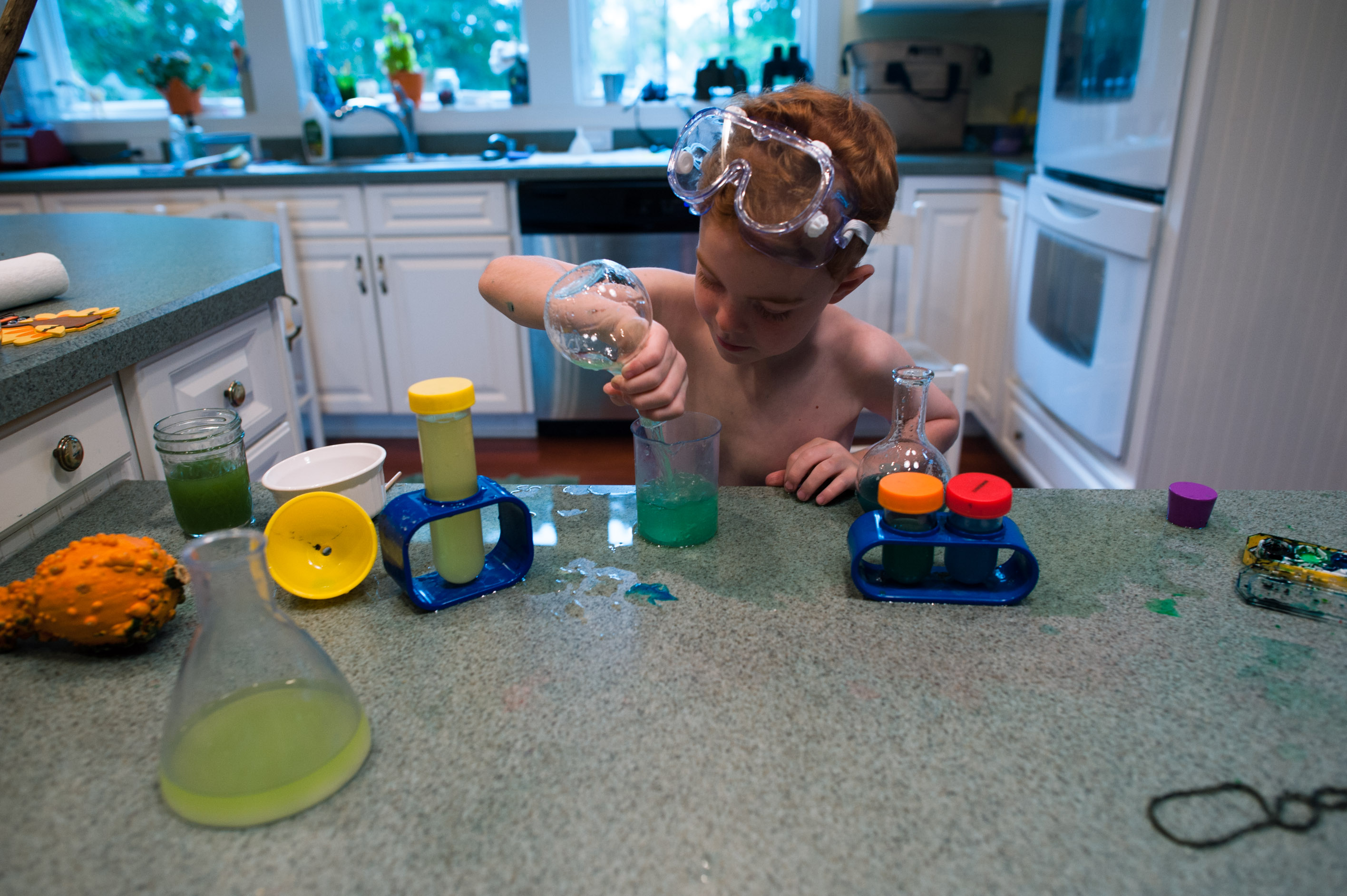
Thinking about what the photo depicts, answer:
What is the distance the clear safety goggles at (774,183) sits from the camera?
750 millimetres

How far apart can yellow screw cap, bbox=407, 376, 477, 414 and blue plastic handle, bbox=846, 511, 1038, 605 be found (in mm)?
342

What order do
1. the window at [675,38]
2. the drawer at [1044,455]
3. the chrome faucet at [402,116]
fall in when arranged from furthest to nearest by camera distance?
1. the window at [675,38]
2. the chrome faucet at [402,116]
3. the drawer at [1044,455]

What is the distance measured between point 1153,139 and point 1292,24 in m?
0.29

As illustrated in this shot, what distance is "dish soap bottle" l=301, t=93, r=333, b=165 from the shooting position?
3180 mm

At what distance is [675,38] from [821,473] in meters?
3.08

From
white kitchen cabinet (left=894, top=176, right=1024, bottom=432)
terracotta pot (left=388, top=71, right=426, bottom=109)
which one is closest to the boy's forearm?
white kitchen cabinet (left=894, top=176, right=1024, bottom=432)

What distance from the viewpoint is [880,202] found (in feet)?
2.74

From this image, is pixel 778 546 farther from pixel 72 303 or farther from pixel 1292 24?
pixel 1292 24

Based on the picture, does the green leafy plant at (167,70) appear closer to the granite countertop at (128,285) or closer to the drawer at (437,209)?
the drawer at (437,209)

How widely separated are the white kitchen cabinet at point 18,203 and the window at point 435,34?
1262mm

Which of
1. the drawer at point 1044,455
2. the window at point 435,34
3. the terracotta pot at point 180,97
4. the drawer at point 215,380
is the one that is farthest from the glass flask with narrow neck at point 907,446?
the terracotta pot at point 180,97

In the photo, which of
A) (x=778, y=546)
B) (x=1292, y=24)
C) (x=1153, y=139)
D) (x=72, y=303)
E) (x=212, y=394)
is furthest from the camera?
(x=1153, y=139)

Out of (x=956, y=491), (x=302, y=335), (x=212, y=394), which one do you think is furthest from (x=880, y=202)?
(x=302, y=335)

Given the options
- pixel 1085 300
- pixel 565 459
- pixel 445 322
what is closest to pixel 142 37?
pixel 445 322
